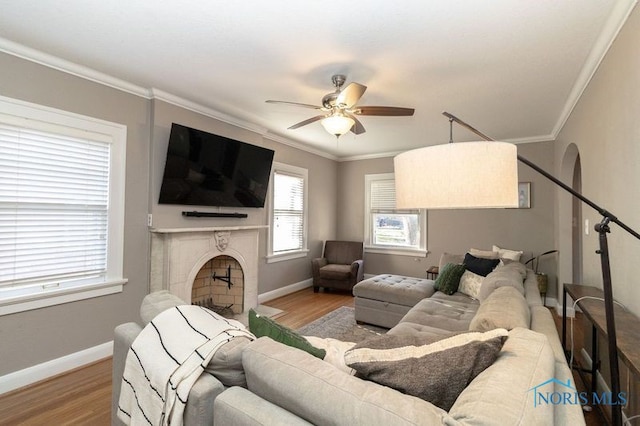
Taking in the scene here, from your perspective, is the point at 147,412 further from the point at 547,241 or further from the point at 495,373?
the point at 547,241

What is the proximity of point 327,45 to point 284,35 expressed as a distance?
0.31 meters

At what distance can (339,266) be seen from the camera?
5227 millimetres

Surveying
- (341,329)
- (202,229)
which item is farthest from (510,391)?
(202,229)

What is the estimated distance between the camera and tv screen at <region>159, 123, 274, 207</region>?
3127 mm

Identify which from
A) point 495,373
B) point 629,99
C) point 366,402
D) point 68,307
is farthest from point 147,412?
point 629,99

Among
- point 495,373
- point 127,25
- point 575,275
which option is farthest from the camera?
point 575,275

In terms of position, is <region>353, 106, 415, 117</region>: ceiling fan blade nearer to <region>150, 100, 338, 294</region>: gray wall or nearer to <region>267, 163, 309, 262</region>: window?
<region>150, 100, 338, 294</region>: gray wall

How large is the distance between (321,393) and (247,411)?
26 centimetres

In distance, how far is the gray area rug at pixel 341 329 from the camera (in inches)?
130

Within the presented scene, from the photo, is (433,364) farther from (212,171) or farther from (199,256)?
(212,171)

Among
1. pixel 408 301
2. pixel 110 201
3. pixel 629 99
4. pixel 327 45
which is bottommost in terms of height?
pixel 408 301

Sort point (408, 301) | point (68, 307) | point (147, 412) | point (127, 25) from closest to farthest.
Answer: point (147, 412)
point (127, 25)
point (68, 307)
point (408, 301)

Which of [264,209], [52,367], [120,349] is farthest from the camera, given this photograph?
[264,209]

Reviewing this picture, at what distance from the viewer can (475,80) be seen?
8.84 feet
